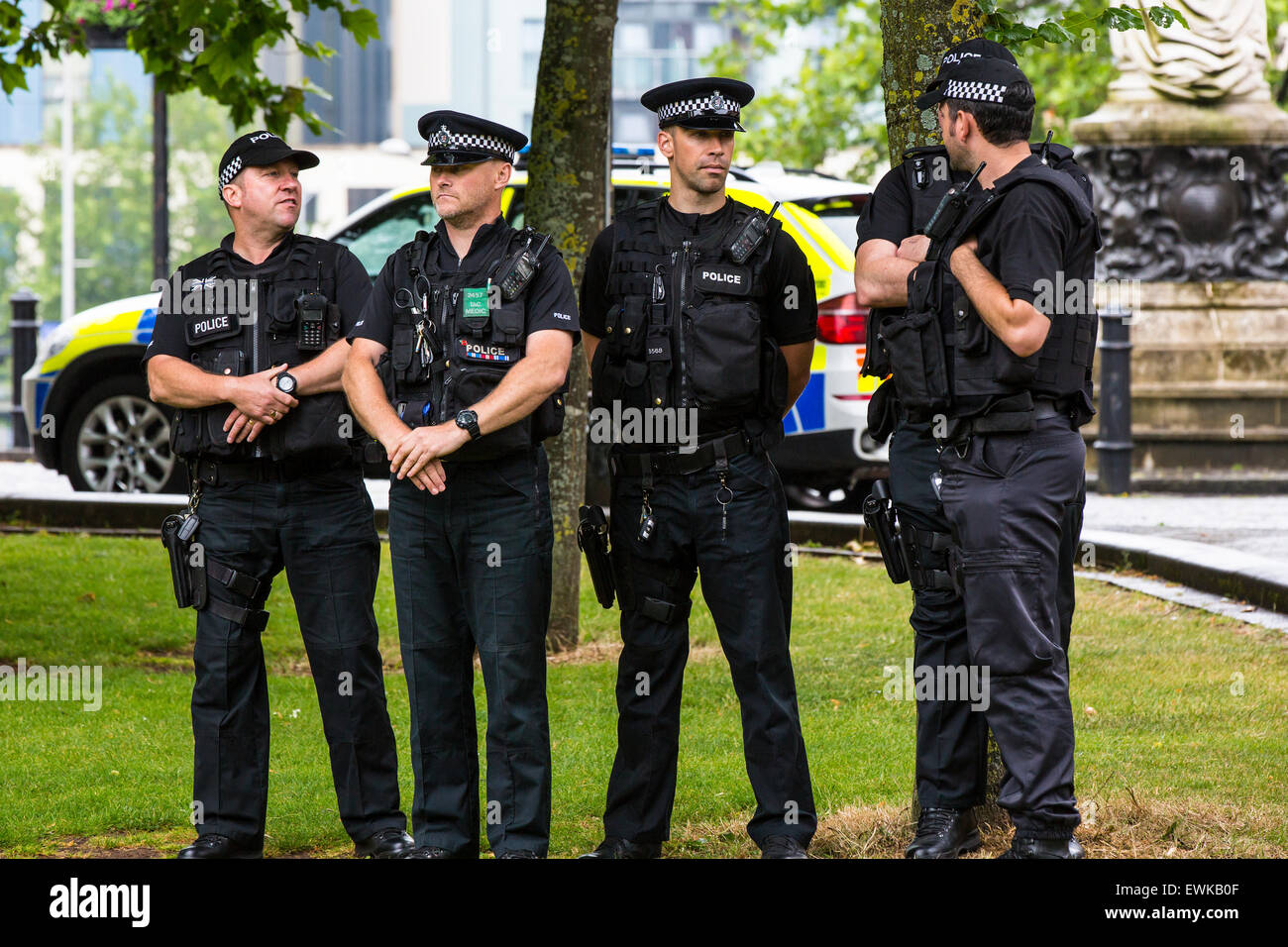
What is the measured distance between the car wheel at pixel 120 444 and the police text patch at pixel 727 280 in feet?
23.7

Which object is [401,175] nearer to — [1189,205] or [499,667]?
[1189,205]

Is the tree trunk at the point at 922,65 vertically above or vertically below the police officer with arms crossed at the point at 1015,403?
above

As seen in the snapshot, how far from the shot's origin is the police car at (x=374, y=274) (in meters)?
10.5

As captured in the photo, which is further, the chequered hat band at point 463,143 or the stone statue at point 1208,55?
the stone statue at point 1208,55

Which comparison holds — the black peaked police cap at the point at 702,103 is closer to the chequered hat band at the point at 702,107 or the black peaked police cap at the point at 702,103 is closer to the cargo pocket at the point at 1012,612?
the chequered hat band at the point at 702,107

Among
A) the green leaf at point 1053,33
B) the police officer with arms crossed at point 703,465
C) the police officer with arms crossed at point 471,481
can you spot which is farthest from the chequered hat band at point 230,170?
the green leaf at point 1053,33

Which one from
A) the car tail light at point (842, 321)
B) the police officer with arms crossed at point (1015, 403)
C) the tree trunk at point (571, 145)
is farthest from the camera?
the car tail light at point (842, 321)

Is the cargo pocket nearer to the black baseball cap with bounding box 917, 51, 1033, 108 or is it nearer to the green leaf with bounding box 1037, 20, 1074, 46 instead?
the black baseball cap with bounding box 917, 51, 1033, 108

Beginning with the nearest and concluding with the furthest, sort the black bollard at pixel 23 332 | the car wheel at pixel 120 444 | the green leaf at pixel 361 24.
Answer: the green leaf at pixel 361 24 → the car wheel at pixel 120 444 → the black bollard at pixel 23 332

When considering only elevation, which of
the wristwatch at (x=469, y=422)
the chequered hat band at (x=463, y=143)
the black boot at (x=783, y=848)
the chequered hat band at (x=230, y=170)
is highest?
the chequered hat band at (x=463, y=143)

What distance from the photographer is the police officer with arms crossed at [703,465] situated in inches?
200

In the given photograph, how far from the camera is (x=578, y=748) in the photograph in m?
6.58

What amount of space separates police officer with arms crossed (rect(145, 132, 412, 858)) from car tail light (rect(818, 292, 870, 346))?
5.34 m

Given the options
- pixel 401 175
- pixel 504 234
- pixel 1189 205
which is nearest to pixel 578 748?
pixel 504 234
